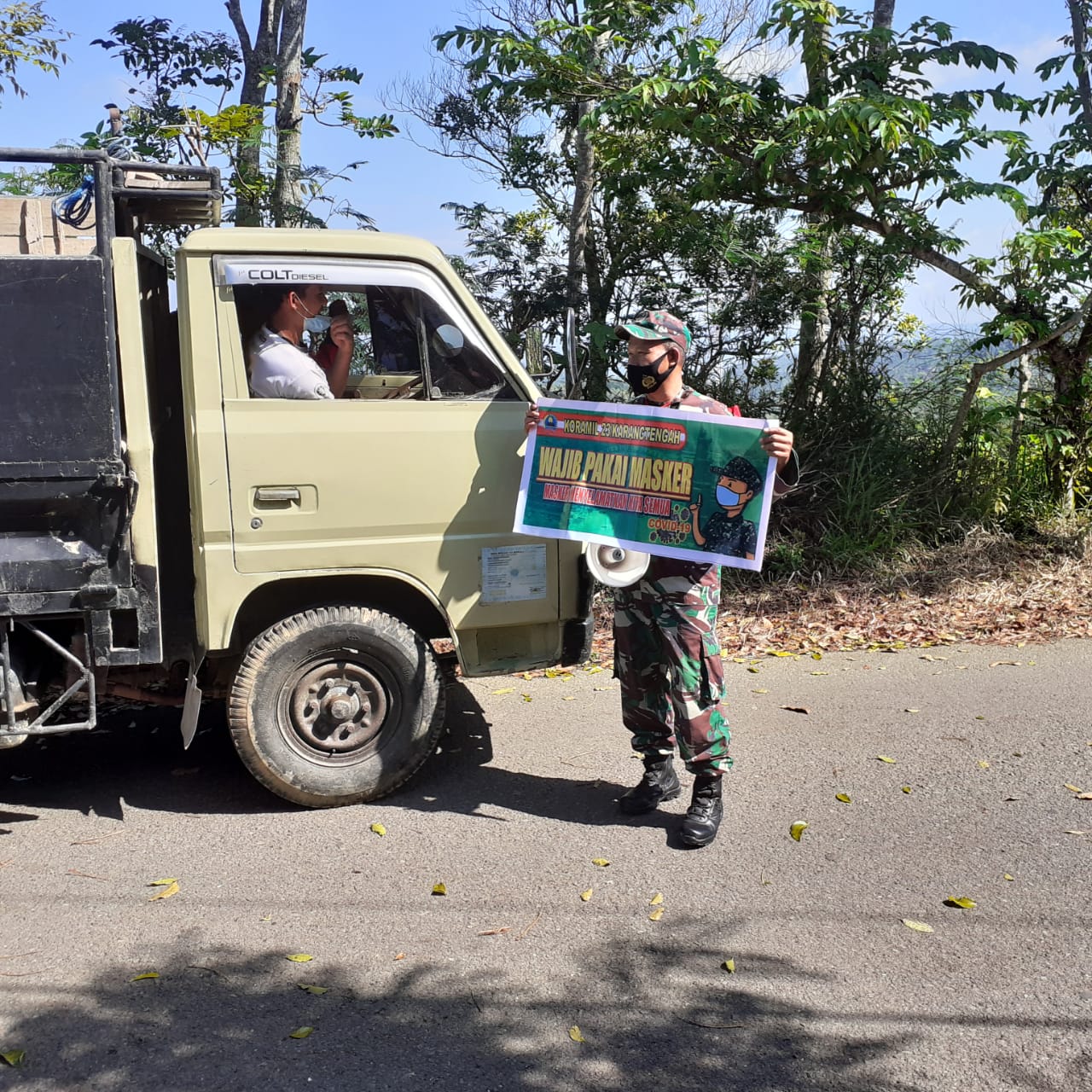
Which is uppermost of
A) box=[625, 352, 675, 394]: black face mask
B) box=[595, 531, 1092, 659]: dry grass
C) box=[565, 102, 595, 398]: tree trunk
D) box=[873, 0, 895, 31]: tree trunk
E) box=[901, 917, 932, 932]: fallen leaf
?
box=[873, 0, 895, 31]: tree trunk

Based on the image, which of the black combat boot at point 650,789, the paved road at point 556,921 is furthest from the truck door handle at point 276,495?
the black combat boot at point 650,789

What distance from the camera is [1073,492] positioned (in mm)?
8648

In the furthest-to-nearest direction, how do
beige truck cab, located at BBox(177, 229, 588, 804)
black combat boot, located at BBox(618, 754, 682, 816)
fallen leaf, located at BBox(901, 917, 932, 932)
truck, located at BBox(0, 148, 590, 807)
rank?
1. black combat boot, located at BBox(618, 754, 682, 816)
2. beige truck cab, located at BBox(177, 229, 588, 804)
3. truck, located at BBox(0, 148, 590, 807)
4. fallen leaf, located at BBox(901, 917, 932, 932)

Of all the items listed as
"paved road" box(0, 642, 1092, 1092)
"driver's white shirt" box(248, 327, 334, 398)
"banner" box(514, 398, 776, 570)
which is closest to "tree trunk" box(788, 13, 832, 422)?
"paved road" box(0, 642, 1092, 1092)

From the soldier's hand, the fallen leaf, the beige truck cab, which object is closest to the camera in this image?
the fallen leaf

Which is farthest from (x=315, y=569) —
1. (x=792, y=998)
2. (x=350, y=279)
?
(x=792, y=998)

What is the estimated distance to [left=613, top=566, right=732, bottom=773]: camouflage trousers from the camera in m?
3.97

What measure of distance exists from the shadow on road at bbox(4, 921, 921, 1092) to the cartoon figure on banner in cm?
146

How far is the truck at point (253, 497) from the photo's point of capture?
367 centimetres

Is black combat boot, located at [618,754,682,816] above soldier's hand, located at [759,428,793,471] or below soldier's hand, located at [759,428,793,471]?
below

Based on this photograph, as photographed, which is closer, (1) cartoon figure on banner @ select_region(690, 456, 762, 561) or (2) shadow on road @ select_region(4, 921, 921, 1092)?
(2) shadow on road @ select_region(4, 921, 921, 1092)

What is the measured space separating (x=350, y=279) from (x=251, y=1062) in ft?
9.00

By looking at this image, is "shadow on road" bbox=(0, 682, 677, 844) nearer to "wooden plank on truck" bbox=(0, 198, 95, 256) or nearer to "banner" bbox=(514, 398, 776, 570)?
"banner" bbox=(514, 398, 776, 570)

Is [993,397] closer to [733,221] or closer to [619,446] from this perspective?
[733,221]
